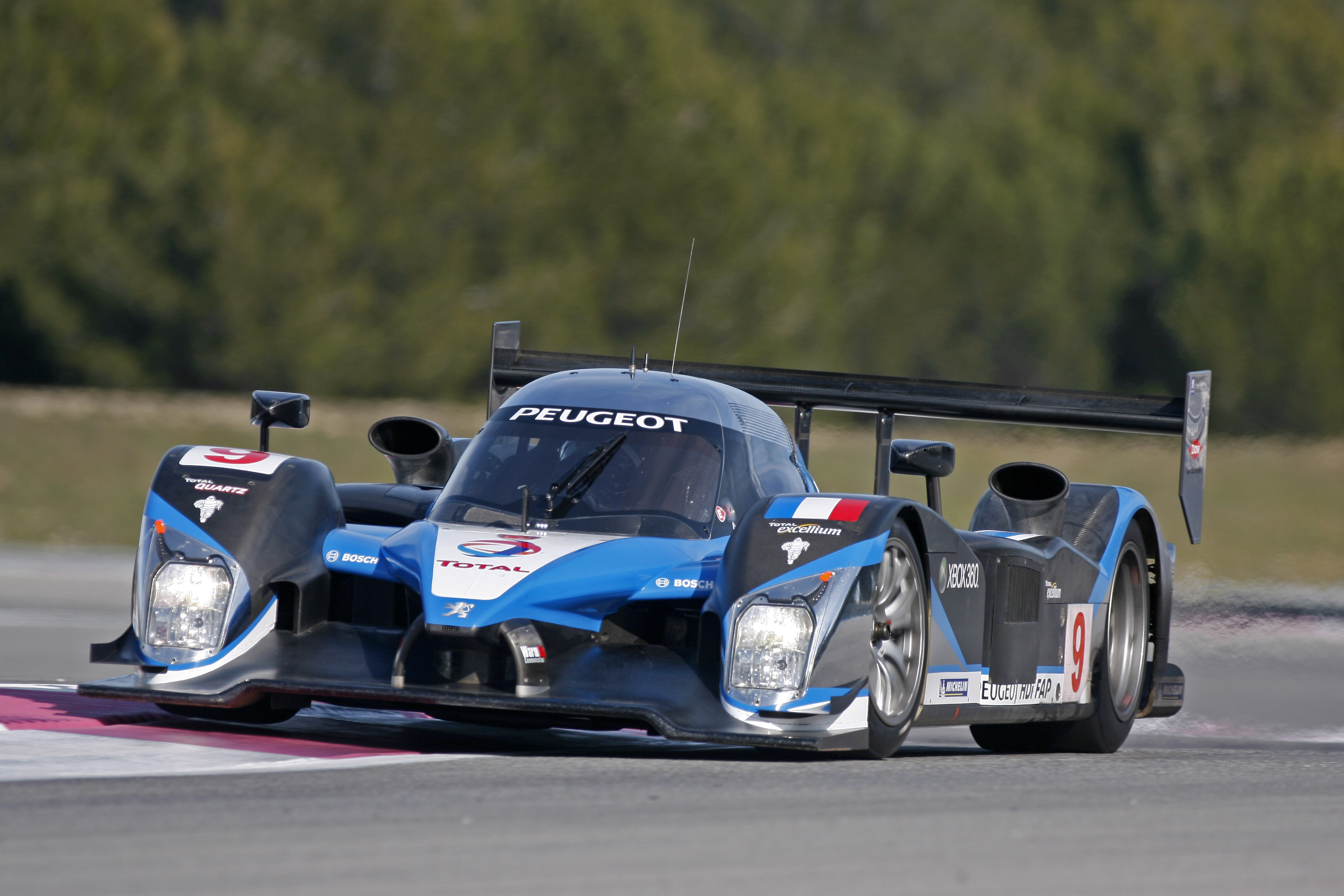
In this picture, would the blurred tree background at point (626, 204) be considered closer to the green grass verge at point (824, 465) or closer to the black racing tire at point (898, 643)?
the green grass verge at point (824, 465)

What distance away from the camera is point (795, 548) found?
19.9 feet

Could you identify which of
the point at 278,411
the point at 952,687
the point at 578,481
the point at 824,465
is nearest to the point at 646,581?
the point at 578,481

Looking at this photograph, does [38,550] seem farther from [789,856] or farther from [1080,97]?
[1080,97]

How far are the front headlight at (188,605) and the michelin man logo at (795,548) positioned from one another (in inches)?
73.7

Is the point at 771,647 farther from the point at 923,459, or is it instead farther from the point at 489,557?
the point at 923,459

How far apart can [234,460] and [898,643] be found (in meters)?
2.46

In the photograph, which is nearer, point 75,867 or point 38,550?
point 75,867

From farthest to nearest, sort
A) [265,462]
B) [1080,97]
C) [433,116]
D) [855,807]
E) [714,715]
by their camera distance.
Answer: [1080,97] < [433,116] < [265,462] < [714,715] < [855,807]

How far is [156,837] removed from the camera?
4367 mm

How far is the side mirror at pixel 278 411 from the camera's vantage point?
7664 millimetres

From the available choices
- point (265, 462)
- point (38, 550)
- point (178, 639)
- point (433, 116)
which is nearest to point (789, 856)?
point (178, 639)

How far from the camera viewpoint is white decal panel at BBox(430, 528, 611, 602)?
19.9 feet

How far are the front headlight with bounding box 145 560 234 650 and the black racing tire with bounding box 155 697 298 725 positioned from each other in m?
0.29

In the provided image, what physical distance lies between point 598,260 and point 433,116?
4130mm
